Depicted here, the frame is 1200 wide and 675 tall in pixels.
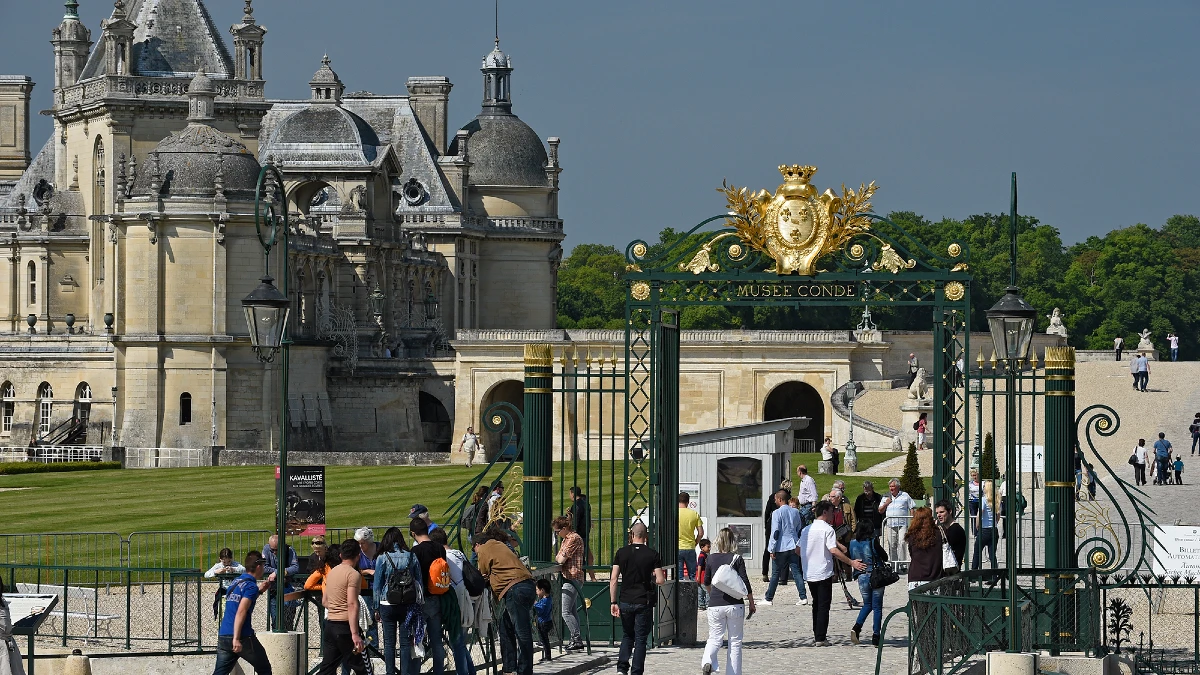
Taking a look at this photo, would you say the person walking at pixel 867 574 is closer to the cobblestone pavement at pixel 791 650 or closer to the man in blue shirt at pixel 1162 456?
the cobblestone pavement at pixel 791 650

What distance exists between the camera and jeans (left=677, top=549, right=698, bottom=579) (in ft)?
68.9

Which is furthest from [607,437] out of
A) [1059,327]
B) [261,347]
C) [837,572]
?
[261,347]

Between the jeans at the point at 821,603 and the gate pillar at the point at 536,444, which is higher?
the gate pillar at the point at 536,444

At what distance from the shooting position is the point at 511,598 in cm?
1648

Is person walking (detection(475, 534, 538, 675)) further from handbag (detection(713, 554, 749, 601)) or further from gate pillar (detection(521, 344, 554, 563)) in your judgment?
gate pillar (detection(521, 344, 554, 563))

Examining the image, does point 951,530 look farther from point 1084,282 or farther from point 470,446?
point 1084,282

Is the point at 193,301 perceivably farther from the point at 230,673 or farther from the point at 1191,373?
the point at 230,673

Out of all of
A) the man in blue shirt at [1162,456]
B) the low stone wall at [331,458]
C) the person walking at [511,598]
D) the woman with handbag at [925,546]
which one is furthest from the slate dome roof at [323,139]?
the person walking at [511,598]

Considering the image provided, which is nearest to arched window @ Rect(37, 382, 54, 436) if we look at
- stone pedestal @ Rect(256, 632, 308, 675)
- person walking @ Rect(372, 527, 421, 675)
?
stone pedestal @ Rect(256, 632, 308, 675)

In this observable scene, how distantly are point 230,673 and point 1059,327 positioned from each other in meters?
68.6

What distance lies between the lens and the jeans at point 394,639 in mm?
15641

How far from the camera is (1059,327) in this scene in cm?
8156

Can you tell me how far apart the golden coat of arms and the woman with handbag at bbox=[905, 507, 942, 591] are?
87.8 inches

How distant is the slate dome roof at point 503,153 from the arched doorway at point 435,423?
49.8 ft
